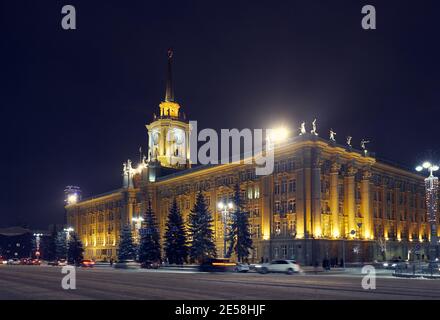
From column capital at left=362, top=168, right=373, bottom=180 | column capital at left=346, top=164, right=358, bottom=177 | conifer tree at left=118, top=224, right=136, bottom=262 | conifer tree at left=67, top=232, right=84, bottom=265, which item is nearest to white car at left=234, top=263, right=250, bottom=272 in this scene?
column capital at left=346, top=164, right=358, bottom=177

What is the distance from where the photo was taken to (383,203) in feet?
278

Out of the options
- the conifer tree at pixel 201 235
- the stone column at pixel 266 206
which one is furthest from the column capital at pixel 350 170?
the conifer tree at pixel 201 235

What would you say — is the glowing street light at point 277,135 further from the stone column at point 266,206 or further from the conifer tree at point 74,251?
the conifer tree at point 74,251

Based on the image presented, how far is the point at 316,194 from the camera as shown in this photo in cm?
6994

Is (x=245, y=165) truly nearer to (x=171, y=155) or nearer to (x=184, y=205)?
(x=184, y=205)

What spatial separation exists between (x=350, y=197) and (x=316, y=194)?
8896 millimetres

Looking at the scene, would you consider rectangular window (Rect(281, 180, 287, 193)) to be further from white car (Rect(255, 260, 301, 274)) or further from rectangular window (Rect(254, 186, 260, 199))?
white car (Rect(255, 260, 301, 274))

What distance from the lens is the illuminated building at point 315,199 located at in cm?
7019

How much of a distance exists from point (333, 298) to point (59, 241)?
108m

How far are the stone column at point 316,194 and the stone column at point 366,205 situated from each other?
11.6m

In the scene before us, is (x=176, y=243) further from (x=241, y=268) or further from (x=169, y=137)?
(x=169, y=137)
